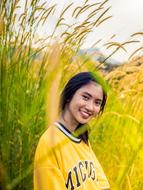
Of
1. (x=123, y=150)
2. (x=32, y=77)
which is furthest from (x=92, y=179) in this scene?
(x=32, y=77)

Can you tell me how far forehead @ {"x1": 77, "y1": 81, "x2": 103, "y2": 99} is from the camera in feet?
6.39

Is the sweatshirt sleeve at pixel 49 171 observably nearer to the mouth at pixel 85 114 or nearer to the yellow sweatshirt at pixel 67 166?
the yellow sweatshirt at pixel 67 166

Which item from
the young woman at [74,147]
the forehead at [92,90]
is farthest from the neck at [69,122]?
the forehead at [92,90]

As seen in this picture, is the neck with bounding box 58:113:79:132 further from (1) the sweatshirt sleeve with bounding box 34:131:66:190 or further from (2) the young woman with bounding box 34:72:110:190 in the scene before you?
(1) the sweatshirt sleeve with bounding box 34:131:66:190

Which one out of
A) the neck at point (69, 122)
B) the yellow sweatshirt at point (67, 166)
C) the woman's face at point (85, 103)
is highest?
the woman's face at point (85, 103)

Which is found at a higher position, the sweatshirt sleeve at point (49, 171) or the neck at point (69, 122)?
the neck at point (69, 122)

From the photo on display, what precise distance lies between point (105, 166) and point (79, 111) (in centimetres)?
61

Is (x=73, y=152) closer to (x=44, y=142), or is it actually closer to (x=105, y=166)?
(x=44, y=142)

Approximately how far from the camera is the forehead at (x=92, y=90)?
1.95 m

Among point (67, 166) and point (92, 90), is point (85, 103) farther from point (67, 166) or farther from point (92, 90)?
point (67, 166)

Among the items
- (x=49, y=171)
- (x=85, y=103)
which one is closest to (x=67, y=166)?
(x=49, y=171)

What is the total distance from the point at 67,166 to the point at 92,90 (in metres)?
0.35

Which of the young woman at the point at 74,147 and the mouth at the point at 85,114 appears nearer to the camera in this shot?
the young woman at the point at 74,147

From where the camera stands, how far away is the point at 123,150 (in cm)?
233
